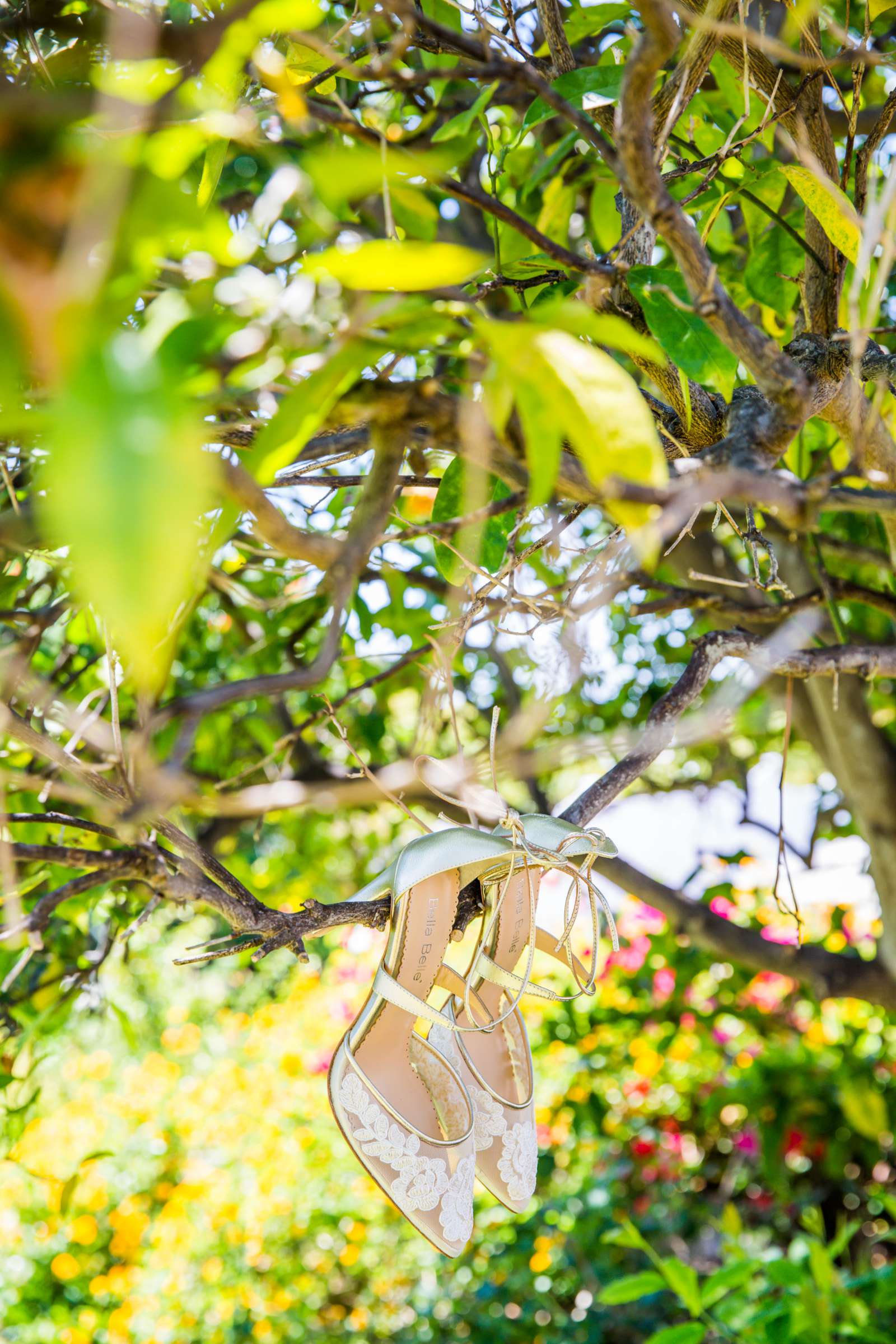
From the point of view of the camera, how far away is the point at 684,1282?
138 cm

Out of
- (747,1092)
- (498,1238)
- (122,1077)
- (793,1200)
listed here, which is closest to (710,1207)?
(793,1200)

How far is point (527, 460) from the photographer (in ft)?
1.24

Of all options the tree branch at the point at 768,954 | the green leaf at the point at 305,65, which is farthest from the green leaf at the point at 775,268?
the tree branch at the point at 768,954

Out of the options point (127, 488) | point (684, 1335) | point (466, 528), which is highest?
point (466, 528)

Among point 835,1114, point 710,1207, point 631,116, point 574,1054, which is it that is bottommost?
point 710,1207

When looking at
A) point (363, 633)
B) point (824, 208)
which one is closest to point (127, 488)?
point (824, 208)

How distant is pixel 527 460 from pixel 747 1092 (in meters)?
2.45

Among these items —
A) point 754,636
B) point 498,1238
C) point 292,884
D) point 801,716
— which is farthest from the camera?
point 292,884

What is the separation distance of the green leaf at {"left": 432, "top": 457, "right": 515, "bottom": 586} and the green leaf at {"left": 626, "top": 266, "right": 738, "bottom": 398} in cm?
13

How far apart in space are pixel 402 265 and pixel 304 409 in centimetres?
5

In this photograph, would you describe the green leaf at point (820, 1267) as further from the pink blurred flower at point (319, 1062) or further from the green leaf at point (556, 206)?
the pink blurred flower at point (319, 1062)

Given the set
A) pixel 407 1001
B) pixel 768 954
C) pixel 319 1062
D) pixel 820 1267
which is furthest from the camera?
pixel 319 1062

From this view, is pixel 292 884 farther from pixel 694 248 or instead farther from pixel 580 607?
pixel 694 248

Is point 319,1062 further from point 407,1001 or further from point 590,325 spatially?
point 590,325
